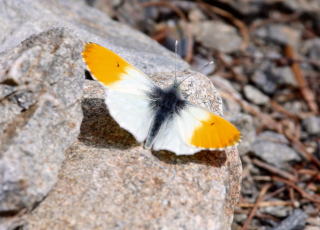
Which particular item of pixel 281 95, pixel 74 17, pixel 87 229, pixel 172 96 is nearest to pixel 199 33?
pixel 281 95

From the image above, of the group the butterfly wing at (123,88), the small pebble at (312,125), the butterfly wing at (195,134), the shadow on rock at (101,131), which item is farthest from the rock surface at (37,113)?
the small pebble at (312,125)

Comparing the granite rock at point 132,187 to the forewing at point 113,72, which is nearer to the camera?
the granite rock at point 132,187

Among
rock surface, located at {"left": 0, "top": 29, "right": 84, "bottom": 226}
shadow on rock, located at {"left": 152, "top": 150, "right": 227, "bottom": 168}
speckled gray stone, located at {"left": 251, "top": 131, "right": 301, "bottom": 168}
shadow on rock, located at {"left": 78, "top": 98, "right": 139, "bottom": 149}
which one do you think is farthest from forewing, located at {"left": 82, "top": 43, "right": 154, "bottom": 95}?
speckled gray stone, located at {"left": 251, "top": 131, "right": 301, "bottom": 168}

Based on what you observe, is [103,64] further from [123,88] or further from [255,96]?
[255,96]

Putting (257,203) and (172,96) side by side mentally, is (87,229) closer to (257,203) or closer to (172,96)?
(172,96)

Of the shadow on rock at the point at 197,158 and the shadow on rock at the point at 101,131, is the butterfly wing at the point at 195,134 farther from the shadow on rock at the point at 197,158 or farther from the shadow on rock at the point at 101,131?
the shadow on rock at the point at 101,131

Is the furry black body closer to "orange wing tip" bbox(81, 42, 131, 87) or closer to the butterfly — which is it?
the butterfly

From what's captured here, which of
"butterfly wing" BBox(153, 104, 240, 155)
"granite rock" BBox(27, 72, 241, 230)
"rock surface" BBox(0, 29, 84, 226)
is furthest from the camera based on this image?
"butterfly wing" BBox(153, 104, 240, 155)
